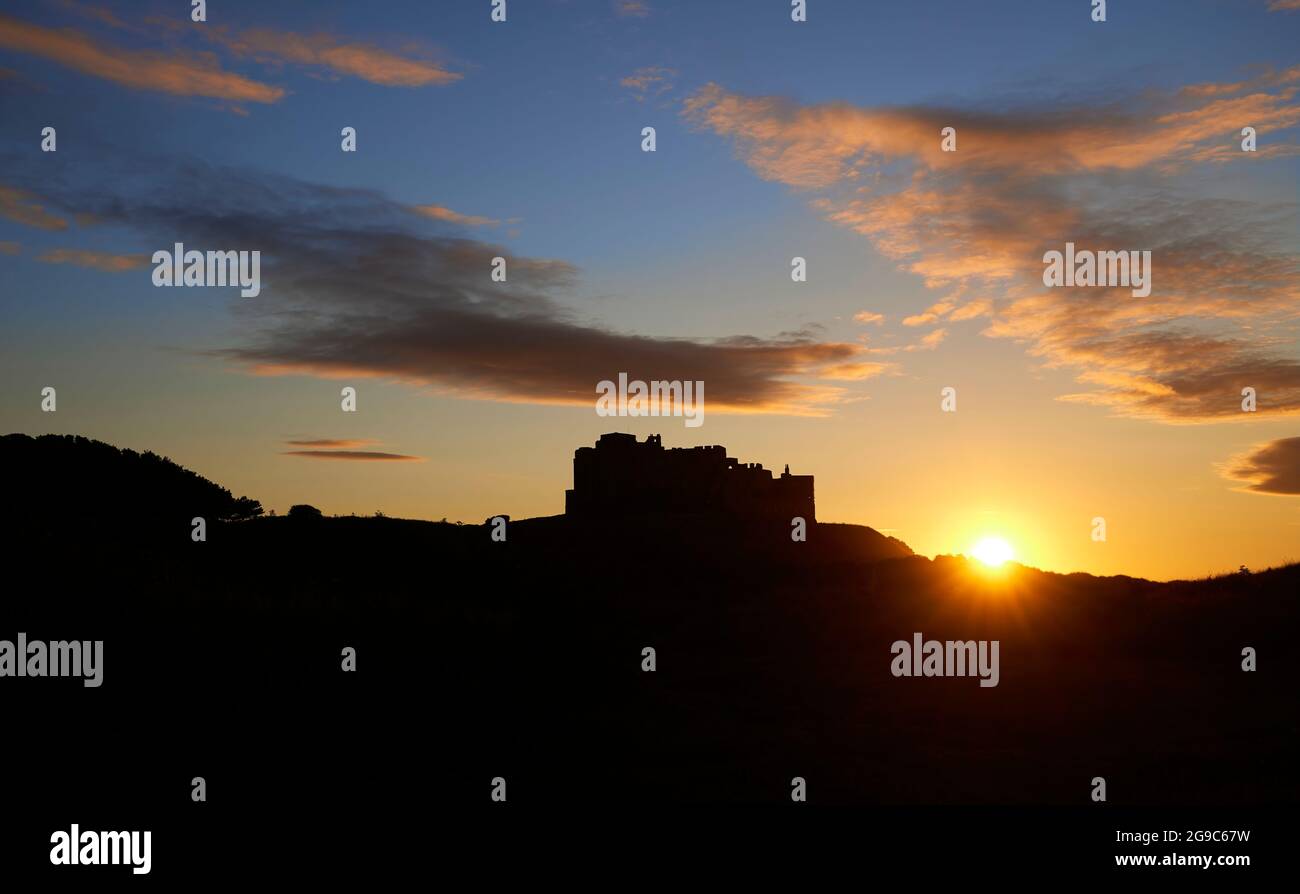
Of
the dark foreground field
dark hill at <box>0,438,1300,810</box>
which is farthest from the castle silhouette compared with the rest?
the dark foreground field

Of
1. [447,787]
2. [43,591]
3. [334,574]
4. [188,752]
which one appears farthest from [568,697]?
[334,574]

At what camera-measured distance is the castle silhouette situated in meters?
69.5

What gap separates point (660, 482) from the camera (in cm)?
Answer: 7006

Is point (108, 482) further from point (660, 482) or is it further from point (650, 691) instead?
point (650, 691)

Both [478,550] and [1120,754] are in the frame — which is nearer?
[1120,754]

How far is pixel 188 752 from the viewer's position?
13.9 meters

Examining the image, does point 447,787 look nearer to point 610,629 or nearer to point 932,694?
point 932,694

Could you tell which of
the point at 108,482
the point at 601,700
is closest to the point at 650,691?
the point at 601,700

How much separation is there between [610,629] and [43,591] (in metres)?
14.6

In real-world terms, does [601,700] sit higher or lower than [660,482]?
lower

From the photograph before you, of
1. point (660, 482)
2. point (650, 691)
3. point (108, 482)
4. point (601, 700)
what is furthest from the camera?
point (660, 482)

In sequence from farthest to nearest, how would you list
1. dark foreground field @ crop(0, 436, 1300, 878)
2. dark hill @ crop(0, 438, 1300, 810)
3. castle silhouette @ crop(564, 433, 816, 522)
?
castle silhouette @ crop(564, 433, 816, 522) → dark hill @ crop(0, 438, 1300, 810) → dark foreground field @ crop(0, 436, 1300, 878)

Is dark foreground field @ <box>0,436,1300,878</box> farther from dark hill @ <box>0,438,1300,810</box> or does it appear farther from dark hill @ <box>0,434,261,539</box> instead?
dark hill @ <box>0,434,261,539</box>
